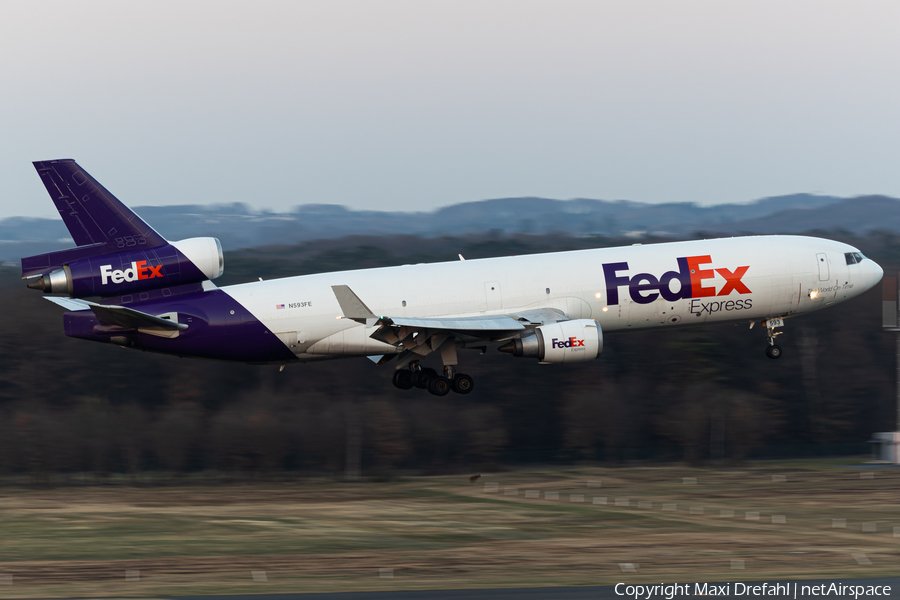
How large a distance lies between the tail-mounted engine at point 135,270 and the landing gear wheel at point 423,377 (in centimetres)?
954

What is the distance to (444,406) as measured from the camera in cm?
10738

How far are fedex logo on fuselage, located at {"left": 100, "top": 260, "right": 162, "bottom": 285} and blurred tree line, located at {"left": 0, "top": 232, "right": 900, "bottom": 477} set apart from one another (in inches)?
2290

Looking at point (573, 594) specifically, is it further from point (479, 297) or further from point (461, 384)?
point (479, 297)

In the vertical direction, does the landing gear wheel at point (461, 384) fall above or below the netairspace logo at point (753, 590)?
above

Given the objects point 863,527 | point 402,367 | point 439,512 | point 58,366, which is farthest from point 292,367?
point 863,527

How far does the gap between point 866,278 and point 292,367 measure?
75.3 meters

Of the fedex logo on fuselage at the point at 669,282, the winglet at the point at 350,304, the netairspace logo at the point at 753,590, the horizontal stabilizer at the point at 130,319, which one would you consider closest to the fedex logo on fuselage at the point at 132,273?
the horizontal stabilizer at the point at 130,319

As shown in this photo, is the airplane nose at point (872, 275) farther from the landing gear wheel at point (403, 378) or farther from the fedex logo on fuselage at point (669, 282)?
the landing gear wheel at point (403, 378)

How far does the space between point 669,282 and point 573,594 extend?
19.0 m

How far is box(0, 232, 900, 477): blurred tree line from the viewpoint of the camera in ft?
338

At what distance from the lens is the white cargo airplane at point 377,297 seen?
1654 inches

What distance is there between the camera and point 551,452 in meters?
109

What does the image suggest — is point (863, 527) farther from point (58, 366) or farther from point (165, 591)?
point (58, 366)

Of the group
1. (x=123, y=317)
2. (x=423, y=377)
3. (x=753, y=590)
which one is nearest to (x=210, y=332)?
(x=123, y=317)
